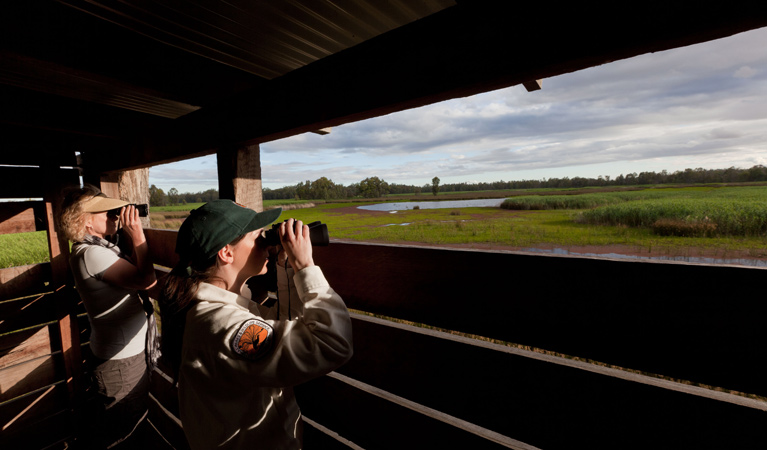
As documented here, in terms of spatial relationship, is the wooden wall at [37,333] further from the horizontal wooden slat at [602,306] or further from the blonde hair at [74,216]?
the horizontal wooden slat at [602,306]

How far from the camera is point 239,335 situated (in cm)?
95

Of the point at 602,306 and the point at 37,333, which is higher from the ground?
the point at 602,306

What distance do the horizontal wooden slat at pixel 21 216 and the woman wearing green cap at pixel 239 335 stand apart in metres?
3.57

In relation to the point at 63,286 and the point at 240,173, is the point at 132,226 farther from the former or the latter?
the point at 63,286

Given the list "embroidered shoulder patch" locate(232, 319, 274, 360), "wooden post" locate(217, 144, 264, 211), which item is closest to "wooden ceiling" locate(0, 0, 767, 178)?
"wooden post" locate(217, 144, 264, 211)

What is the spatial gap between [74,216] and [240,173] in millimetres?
1082

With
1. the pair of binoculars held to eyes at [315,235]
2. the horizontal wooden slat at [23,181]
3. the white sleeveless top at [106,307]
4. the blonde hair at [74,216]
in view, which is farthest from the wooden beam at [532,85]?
the horizontal wooden slat at [23,181]

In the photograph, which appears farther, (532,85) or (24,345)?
(24,345)

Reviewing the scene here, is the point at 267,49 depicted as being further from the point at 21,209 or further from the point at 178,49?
the point at 21,209

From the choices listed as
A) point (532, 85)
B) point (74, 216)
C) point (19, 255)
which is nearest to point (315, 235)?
point (532, 85)

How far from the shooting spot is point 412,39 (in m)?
1.21

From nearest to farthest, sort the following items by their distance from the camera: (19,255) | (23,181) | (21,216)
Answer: (23,181), (21,216), (19,255)

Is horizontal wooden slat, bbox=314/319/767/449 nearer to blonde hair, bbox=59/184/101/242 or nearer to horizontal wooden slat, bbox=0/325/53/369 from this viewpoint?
blonde hair, bbox=59/184/101/242

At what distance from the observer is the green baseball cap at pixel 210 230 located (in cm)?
111
